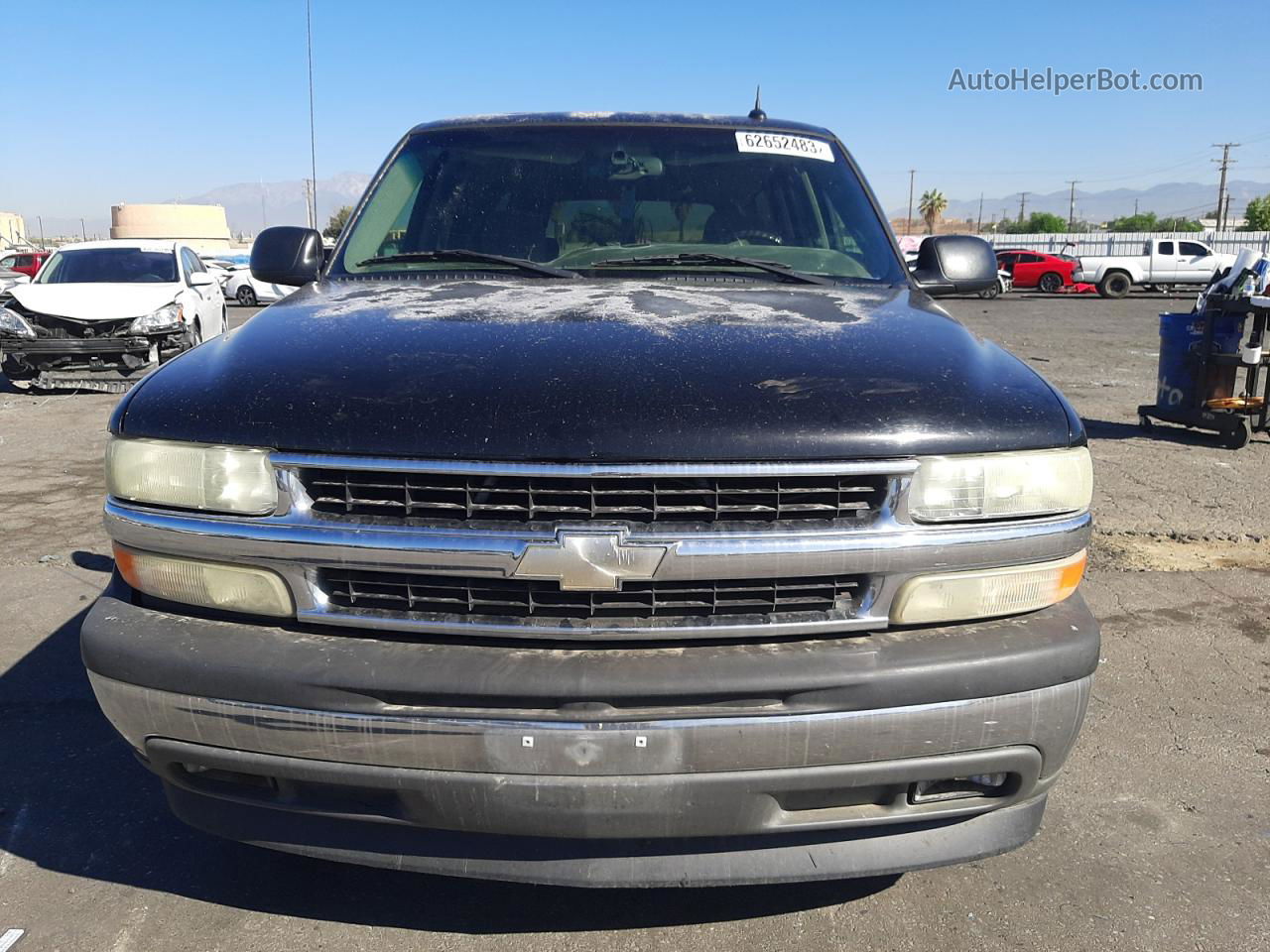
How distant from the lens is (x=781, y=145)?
3.68 meters

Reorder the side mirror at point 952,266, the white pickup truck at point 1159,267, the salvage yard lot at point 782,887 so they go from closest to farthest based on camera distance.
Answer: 1. the salvage yard lot at point 782,887
2. the side mirror at point 952,266
3. the white pickup truck at point 1159,267

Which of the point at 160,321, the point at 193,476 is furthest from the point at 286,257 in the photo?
the point at 160,321

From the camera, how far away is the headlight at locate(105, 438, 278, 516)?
2.09 meters

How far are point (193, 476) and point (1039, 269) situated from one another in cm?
3534

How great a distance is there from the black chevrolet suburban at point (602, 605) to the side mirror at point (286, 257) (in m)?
1.35

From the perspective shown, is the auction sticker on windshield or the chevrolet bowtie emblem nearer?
the chevrolet bowtie emblem

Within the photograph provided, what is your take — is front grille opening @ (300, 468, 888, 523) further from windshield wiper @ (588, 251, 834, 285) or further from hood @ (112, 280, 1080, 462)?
windshield wiper @ (588, 251, 834, 285)

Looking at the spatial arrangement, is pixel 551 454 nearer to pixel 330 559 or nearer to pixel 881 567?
pixel 330 559

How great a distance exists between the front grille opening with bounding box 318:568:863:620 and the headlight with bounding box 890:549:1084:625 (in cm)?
12

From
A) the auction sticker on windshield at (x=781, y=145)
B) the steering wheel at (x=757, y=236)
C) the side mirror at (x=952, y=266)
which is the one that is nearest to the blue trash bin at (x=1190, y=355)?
the side mirror at (x=952, y=266)

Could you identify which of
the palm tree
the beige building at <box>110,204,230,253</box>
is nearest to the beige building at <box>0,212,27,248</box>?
the beige building at <box>110,204,230,253</box>

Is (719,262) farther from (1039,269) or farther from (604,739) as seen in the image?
(1039,269)

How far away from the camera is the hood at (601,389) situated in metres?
1.99

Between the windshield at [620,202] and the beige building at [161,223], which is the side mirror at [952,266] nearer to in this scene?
the windshield at [620,202]
